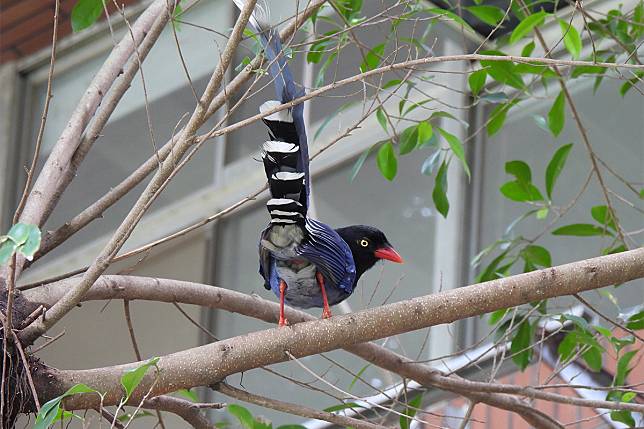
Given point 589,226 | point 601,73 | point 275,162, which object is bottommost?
point 275,162

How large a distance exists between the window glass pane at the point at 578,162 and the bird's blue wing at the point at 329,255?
2.13 metres

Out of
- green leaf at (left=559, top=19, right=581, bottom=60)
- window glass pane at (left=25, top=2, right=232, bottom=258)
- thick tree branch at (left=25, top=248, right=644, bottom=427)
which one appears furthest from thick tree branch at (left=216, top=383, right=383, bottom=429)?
window glass pane at (left=25, top=2, right=232, bottom=258)

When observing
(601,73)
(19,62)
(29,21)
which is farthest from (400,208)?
(19,62)

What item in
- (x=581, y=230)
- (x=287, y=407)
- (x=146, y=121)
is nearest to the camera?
(x=287, y=407)

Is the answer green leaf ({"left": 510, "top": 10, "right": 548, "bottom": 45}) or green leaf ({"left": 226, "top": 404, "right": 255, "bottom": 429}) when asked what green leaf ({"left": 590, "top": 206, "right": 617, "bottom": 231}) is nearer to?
green leaf ({"left": 510, "top": 10, "right": 548, "bottom": 45})

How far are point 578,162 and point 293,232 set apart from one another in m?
2.76

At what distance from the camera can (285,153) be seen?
2.05 m

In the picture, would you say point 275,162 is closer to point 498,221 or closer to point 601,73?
point 601,73

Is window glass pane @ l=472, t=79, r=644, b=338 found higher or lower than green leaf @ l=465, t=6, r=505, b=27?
higher

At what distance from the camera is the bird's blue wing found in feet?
7.42

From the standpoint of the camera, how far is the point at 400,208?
201 inches

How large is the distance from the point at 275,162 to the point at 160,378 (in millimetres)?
489

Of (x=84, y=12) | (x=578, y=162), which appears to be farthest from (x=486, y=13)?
(x=578, y=162)

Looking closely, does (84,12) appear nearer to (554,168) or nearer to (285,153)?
(285,153)
